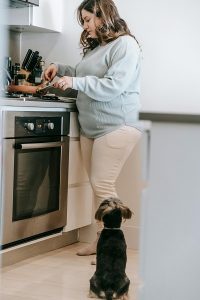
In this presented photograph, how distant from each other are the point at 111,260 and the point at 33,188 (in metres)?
0.72

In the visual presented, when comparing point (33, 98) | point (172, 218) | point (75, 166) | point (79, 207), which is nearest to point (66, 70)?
point (33, 98)

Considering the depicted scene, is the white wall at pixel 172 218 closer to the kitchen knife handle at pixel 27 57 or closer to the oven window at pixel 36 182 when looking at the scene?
the oven window at pixel 36 182

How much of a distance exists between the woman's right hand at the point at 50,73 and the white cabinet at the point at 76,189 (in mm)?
224

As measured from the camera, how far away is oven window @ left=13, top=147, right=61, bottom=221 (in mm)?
2828

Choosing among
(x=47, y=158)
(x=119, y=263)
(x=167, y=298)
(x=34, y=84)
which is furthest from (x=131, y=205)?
(x=167, y=298)

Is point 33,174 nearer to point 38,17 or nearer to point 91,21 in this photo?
point 91,21

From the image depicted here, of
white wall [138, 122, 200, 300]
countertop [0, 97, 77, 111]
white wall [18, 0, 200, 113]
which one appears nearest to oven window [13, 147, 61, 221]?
countertop [0, 97, 77, 111]

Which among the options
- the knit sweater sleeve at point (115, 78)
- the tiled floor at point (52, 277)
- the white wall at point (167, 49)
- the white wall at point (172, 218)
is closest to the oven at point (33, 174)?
the tiled floor at point (52, 277)

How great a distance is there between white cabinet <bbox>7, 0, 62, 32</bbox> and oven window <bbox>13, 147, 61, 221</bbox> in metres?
0.74

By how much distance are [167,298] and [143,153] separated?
1.04 feet

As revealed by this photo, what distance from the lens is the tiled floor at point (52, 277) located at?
247cm

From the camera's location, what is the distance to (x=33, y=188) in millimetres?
2947

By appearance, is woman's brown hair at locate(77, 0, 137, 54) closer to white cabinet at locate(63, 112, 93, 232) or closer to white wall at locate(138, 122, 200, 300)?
white cabinet at locate(63, 112, 93, 232)

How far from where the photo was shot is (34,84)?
3.30 metres
